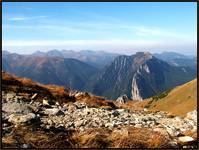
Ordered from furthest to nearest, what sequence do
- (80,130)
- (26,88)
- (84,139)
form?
1. (26,88)
2. (80,130)
3. (84,139)

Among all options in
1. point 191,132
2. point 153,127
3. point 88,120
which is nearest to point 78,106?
point 88,120

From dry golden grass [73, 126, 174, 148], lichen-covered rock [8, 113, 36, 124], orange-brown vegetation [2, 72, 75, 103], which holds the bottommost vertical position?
dry golden grass [73, 126, 174, 148]

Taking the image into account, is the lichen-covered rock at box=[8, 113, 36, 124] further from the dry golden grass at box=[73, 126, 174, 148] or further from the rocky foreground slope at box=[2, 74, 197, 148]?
the dry golden grass at box=[73, 126, 174, 148]

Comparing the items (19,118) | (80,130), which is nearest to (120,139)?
(80,130)

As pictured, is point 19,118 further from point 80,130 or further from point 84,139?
point 84,139

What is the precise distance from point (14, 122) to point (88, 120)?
12.7 feet

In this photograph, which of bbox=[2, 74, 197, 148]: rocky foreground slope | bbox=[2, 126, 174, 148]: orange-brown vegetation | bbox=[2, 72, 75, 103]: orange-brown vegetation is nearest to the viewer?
bbox=[2, 126, 174, 148]: orange-brown vegetation

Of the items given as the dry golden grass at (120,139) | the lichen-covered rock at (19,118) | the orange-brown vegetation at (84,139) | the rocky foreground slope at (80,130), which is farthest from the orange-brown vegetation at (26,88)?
the dry golden grass at (120,139)

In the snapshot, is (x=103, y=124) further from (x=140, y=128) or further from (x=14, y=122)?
(x=14, y=122)

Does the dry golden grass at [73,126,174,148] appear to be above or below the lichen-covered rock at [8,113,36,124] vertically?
below

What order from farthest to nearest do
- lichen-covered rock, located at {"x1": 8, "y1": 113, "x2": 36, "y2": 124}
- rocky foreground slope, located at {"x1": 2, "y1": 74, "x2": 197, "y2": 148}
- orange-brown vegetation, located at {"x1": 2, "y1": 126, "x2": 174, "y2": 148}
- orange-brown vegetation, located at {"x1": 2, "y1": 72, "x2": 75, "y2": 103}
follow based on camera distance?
orange-brown vegetation, located at {"x1": 2, "y1": 72, "x2": 75, "y2": 103} < lichen-covered rock, located at {"x1": 8, "y1": 113, "x2": 36, "y2": 124} < rocky foreground slope, located at {"x1": 2, "y1": 74, "x2": 197, "y2": 148} < orange-brown vegetation, located at {"x1": 2, "y1": 126, "x2": 174, "y2": 148}

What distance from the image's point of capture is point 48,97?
23.3 metres

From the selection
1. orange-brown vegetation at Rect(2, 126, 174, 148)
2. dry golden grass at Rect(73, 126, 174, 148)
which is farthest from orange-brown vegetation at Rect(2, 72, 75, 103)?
dry golden grass at Rect(73, 126, 174, 148)

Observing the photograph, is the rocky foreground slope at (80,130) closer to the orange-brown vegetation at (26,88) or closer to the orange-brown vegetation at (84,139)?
the orange-brown vegetation at (84,139)
